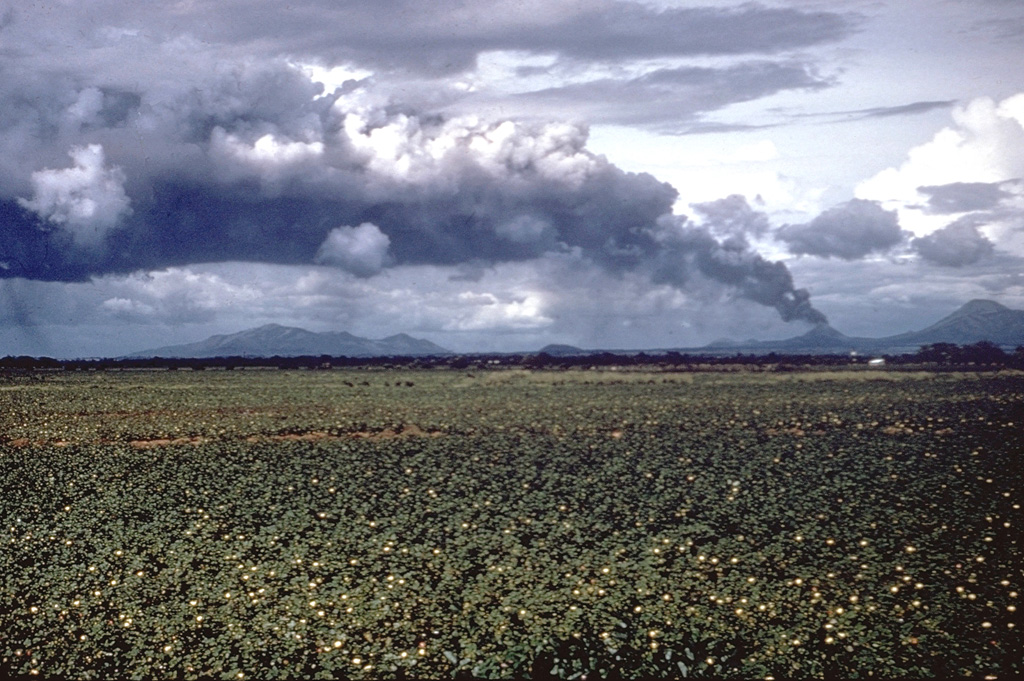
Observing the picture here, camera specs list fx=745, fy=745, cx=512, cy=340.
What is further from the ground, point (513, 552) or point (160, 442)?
point (160, 442)

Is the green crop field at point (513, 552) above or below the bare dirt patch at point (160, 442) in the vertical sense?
below

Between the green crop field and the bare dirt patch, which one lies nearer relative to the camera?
the green crop field

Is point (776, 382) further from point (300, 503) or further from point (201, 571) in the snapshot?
point (201, 571)

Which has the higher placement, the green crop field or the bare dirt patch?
the bare dirt patch

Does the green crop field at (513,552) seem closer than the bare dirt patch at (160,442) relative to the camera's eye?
Yes

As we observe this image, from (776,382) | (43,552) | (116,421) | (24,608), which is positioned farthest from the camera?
(776,382)

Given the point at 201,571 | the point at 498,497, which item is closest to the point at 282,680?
the point at 201,571

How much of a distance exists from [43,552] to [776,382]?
81011 millimetres

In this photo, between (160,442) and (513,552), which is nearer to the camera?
(513,552)

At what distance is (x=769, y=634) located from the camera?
54.4ft

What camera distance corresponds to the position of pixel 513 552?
21891mm

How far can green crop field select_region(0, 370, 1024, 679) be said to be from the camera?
15.9m

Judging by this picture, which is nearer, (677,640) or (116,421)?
(677,640)

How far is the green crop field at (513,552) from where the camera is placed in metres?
15.9
